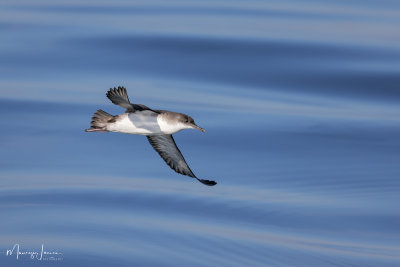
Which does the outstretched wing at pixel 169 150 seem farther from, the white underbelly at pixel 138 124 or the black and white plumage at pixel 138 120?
the white underbelly at pixel 138 124

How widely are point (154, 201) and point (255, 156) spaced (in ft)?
7.50

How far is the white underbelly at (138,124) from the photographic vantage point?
710cm

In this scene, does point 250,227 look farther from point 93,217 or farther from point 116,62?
point 116,62

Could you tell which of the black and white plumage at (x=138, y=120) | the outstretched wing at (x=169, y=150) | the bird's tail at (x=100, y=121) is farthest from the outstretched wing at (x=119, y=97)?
the outstretched wing at (x=169, y=150)

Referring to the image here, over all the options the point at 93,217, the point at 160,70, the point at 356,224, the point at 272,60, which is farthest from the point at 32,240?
the point at 272,60

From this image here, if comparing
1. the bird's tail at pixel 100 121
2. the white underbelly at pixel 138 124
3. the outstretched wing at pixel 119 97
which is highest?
the outstretched wing at pixel 119 97

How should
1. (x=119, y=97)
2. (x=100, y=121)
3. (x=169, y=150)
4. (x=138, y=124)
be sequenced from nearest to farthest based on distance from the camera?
(x=138, y=124) < (x=119, y=97) < (x=100, y=121) < (x=169, y=150)

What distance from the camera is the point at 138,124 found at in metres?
7.12

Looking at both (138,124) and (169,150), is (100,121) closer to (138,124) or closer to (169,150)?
(138,124)

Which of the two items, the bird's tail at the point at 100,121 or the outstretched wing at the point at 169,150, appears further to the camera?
the outstretched wing at the point at 169,150

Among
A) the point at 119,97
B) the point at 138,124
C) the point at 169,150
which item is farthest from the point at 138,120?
the point at 169,150

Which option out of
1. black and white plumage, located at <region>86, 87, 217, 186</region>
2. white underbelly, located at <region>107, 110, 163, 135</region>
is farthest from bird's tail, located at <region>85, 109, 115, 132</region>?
white underbelly, located at <region>107, 110, 163, 135</region>

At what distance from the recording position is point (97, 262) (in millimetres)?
10297

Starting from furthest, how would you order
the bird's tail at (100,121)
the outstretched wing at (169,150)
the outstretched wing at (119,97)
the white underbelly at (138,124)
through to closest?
the outstretched wing at (169,150), the bird's tail at (100,121), the outstretched wing at (119,97), the white underbelly at (138,124)
